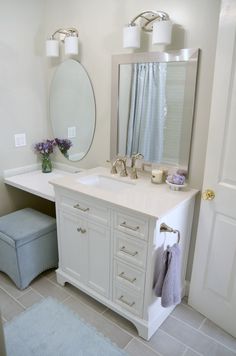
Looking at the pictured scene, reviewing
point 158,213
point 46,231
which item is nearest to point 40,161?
point 46,231

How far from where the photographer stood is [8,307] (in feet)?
6.43

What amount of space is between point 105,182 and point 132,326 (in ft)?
3.51

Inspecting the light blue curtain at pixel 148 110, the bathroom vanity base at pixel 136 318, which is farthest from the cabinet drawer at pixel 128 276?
the light blue curtain at pixel 148 110

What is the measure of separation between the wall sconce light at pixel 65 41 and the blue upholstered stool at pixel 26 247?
1462 mm

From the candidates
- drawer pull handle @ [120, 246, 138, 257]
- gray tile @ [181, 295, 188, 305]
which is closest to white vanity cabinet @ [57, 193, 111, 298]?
drawer pull handle @ [120, 246, 138, 257]

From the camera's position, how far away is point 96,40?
7.06ft

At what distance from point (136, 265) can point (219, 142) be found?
911 mm

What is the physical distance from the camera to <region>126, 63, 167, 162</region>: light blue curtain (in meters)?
1.88

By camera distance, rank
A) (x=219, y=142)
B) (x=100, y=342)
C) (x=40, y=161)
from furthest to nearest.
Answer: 1. (x=40, y=161)
2. (x=100, y=342)
3. (x=219, y=142)

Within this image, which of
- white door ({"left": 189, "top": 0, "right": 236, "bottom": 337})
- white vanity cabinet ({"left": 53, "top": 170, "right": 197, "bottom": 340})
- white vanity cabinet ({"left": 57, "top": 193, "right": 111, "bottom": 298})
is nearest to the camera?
white door ({"left": 189, "top": 0, "right": 236, "bottom": 337})

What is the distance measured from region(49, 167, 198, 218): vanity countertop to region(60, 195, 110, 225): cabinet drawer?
75mm

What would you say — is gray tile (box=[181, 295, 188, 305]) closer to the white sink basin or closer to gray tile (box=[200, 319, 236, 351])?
gray tile (box=[200, 319, 236, 351])

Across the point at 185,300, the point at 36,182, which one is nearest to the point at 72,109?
the point at 36,182

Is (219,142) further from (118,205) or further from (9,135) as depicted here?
(9,135)
